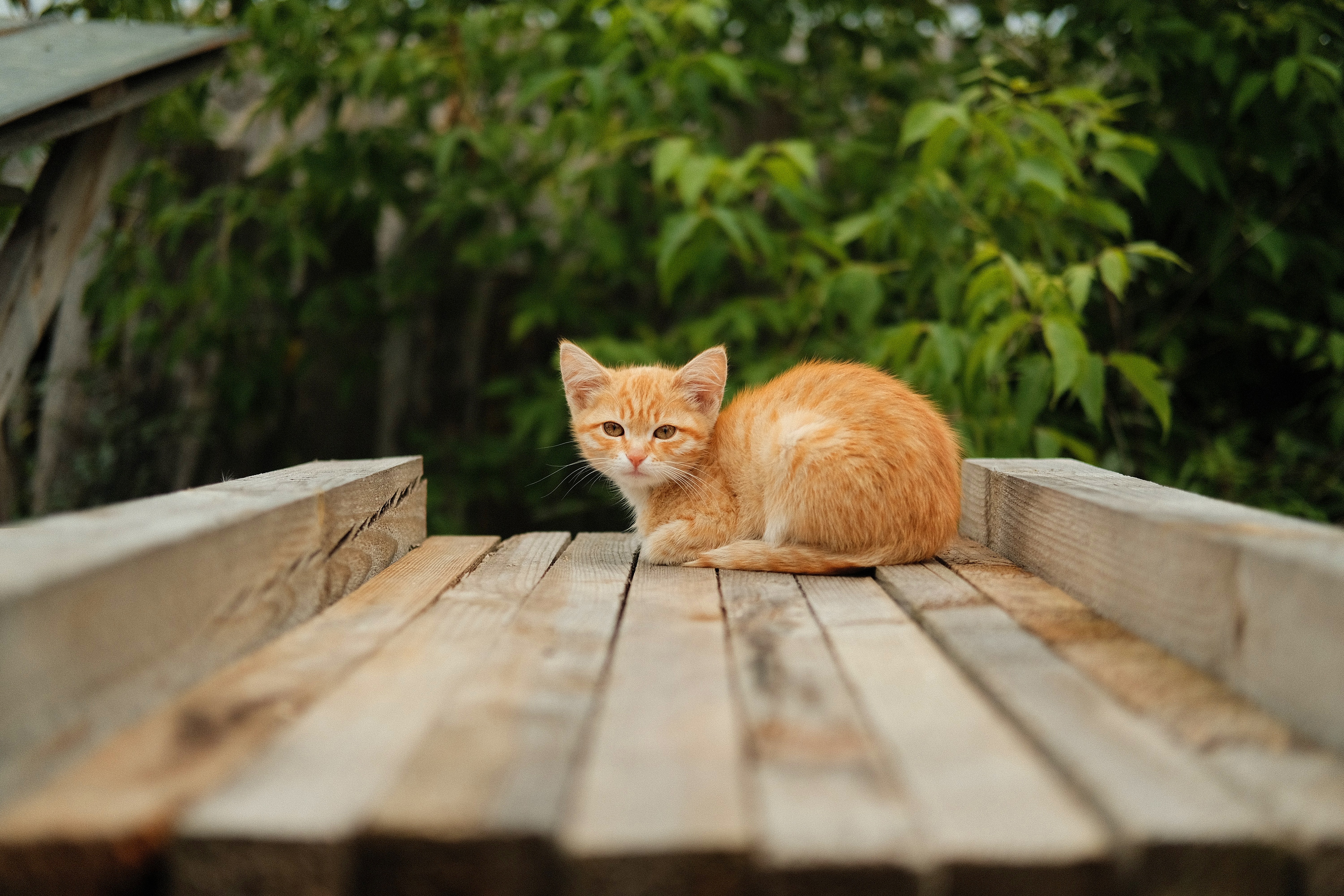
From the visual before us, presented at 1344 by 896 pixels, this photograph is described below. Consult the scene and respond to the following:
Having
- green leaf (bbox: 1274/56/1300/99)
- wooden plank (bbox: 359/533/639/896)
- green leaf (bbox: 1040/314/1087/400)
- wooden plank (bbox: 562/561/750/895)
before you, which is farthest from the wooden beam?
green leaf (bbox: 1274/56/1300/99)

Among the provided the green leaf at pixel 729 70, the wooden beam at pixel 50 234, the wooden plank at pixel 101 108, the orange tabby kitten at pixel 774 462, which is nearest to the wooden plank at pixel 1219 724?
the orange tabby kitten at pixel 774 462

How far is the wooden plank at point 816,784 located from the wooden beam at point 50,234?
2.74 m

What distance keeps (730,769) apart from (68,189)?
10.8 feet

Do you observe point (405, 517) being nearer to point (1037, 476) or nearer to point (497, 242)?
point (1037, 476)

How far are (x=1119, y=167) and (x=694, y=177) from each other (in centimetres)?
133

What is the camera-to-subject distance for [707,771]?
37.7 inches

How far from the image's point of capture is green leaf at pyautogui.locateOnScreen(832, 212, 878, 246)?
3.17m

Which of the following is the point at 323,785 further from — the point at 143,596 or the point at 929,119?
the point at 929,119

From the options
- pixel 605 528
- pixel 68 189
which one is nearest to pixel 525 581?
pixel 68 189

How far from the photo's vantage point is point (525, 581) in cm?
191

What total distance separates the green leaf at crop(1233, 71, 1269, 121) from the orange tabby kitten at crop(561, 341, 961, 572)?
1.74 meters

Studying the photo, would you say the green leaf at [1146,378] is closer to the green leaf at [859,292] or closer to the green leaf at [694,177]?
the green leaf at [859,292]

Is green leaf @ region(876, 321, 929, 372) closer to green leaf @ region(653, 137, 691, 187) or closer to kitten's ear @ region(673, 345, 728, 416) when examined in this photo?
kitten's ear @ region(673, 345, 728, 416)

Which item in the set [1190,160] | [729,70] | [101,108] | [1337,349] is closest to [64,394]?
[101,108]
